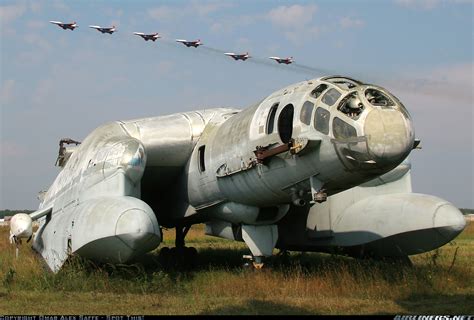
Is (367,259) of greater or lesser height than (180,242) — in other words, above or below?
above

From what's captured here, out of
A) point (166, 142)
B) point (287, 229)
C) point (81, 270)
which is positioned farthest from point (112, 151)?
point (287, 229)

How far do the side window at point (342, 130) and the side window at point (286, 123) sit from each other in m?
1.18

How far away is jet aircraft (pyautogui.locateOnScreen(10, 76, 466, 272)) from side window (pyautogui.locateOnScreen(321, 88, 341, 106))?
21 millimetres

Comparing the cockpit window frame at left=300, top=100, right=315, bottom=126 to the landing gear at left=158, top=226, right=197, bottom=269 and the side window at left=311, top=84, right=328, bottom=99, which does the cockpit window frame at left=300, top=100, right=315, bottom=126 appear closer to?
the side window at left=311, top=84, right=328, bottom=99

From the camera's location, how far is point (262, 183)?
11.5 metres

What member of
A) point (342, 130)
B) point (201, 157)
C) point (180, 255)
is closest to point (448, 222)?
point (342, 130)

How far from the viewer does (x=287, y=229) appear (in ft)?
49.4

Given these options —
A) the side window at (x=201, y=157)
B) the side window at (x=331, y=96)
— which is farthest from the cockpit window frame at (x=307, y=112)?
the side window at (x=201, y=157)

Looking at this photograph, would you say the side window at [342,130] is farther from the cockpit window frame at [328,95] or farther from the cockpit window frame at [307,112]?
the cockpit window frame at [307,112]

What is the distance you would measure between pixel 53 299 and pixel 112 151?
3720mm

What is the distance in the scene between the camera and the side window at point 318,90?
1047 centimetres

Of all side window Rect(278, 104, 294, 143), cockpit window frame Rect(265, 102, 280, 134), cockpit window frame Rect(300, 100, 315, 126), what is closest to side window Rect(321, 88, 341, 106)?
cockpit window frame Rect(300, 100, 315, 126)

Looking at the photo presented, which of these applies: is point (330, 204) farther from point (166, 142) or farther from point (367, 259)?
point (166, 142)

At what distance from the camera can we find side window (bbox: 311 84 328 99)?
10468 millimetres
